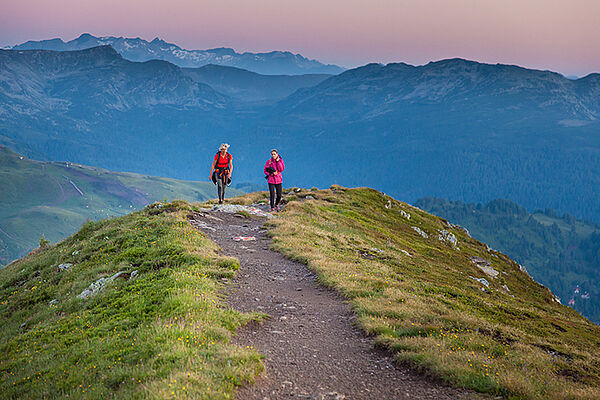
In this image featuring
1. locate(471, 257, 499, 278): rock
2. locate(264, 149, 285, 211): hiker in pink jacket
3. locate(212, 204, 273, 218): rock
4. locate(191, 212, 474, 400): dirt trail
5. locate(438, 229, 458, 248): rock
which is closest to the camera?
locate(191, 212, 474, 400): dirt trail

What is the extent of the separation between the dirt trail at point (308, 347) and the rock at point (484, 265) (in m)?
40.4

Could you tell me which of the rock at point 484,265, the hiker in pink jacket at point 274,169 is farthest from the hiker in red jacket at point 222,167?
the rock at point 484,265

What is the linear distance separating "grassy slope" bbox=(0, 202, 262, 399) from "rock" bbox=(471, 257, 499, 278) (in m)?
43.0

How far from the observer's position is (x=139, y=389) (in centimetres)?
925

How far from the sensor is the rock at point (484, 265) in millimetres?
53766

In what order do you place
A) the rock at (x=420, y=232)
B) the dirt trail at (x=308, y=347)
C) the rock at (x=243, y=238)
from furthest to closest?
the rock at (x=420, y=232) → the rock at (x=243, y=238) → the dirt trail at (x=308, y=347)

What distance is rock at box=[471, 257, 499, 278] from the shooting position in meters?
53.8

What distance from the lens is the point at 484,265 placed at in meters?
57.3

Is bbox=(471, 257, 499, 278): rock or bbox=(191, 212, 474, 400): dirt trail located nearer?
bbox=(191, 212, 474, 400): dirt trail

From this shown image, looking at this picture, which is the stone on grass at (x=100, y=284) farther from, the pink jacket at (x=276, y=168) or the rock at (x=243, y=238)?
the pink jacket at (x=276, y=168)

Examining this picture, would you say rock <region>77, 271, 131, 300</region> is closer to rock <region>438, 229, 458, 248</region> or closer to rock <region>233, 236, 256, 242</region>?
rock <region>233, 236, 256, 242</region>

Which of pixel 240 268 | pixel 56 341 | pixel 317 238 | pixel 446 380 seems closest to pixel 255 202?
pixel 317 238

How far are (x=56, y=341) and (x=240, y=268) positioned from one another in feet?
28.0

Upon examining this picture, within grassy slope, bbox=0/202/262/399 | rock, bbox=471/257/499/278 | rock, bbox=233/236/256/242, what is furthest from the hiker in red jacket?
rock, bbox=471/257/499/278
